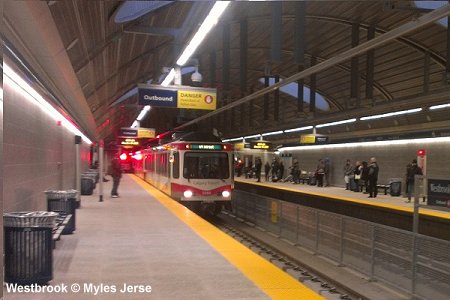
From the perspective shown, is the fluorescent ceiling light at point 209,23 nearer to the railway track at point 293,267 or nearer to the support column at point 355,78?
the railway track at point 293,267

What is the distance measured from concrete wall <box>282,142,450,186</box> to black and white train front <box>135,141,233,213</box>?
29.3 feet

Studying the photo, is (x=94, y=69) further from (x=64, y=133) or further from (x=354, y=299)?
(x=354, y=299)

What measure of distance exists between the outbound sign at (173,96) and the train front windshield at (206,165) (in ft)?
5.60

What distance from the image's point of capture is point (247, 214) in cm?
1755

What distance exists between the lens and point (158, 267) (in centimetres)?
625

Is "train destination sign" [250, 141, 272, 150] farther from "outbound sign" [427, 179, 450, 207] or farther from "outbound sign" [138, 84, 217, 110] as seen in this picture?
"outbound sign" [427, 179, 450, 207]

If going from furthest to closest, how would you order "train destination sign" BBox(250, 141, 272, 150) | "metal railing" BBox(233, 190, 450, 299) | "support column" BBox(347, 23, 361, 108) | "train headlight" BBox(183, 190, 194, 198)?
"train destination sign" BBox(250, 141, 272, 150) → "train headlight" BBox(183, 190, 194, 198) → "support column" BBox(347, 23, 361, 108) → "metal railing" BBox(233, 190, 450, 299)

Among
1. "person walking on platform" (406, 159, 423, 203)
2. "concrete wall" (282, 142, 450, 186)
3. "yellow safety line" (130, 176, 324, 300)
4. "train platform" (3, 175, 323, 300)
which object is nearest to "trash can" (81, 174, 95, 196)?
"train platform" (3, 175, 323, 300)

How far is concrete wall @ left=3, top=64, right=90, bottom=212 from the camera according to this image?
7.14 metres

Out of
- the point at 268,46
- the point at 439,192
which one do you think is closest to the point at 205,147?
the point at 268,46

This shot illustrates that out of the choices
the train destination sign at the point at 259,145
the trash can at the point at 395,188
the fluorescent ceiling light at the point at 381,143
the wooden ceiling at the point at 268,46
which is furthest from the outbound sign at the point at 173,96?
the train destination sign at the point at 259,145

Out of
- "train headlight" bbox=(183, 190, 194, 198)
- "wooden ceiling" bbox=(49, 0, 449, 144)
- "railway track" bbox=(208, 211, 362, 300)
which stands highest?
"wooden ceiling" bbox=(49, 0, 449, 144)

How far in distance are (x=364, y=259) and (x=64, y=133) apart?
10721 millimetres

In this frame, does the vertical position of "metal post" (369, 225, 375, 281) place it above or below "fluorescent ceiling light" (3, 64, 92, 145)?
below
